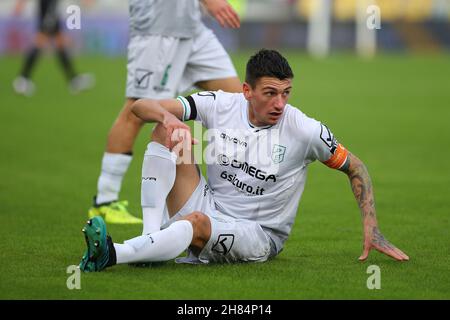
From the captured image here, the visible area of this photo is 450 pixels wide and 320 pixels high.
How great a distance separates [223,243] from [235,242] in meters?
0.08

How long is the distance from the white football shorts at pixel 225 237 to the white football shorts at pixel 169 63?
215cm

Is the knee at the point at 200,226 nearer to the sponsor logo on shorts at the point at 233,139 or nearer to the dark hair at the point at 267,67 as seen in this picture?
the sponsor logo on shorts at the point at 233,139

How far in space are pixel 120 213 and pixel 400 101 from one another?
41.7 feet

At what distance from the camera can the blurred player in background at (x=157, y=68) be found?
8578 mm

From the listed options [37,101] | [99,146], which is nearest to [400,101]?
[37,101]

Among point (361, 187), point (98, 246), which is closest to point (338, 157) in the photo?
point (361, 187)

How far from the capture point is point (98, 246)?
5.95 m

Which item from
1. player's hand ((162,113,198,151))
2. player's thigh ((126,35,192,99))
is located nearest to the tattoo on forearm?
player's hand ((162,113,198,151))

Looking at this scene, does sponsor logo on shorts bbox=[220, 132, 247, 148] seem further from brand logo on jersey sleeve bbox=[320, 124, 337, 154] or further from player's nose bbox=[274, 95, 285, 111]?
brand logo on jersey sleeve bbox=[320, 124, 337, 154]

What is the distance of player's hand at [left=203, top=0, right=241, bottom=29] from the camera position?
24.7ft

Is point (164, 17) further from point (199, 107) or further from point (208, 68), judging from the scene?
point (199, 107)

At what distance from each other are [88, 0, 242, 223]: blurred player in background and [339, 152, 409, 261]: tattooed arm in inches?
90.1

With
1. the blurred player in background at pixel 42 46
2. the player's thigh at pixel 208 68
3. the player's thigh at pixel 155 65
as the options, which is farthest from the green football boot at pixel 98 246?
the blurred player in background at pixel 42 46
